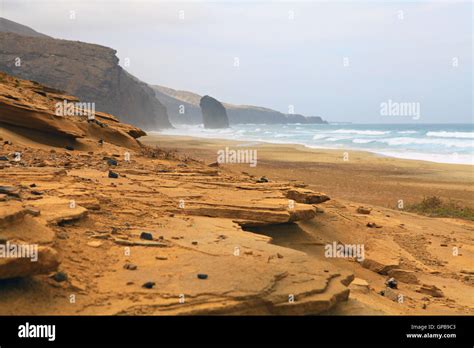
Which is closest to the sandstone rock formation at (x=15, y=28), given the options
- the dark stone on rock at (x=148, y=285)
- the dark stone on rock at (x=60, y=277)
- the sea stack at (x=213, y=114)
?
the sea stack at (x=213, y=114)

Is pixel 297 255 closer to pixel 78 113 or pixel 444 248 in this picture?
pixel 444 248

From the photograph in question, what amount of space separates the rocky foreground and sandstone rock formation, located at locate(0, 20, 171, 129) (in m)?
62.9

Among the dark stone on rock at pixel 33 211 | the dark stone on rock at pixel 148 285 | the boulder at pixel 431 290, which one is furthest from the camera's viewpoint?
the boulder at pixel 431 290

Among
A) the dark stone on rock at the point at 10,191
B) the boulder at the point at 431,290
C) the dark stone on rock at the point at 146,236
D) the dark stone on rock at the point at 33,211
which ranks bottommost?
the boulder at the point at 431,290

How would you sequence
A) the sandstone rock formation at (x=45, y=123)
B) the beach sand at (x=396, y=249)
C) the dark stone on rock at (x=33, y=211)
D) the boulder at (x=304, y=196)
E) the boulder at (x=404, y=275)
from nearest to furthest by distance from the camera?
1. the dark stone on rock at (x=33, y=211)
2. the beach sand at (x=396, y=249)
3. the boulder at (x=404, y=275)
4. the boulder at (x=304, y=196)
5. the sandstone rock formation at (x=45, y=123)

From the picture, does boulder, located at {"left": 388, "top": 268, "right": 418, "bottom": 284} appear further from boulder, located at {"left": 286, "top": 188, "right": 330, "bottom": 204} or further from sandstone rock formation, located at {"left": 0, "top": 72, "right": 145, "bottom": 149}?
sandstone rock formation, located at {"left": 0, "top": 72, "right": 145, "bottom": 149}

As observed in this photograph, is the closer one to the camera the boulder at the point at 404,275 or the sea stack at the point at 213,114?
the boulder at the point at 404,275

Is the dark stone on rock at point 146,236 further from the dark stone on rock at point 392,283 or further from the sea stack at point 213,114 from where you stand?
the sea stack at point 213,114

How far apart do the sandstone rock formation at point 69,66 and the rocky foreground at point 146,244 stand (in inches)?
2474

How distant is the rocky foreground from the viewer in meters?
4.78

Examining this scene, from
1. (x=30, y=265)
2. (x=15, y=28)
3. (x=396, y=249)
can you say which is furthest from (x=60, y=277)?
(x=15, y=28)

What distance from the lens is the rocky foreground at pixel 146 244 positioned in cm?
478

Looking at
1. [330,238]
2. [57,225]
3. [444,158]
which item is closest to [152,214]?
[57,225]

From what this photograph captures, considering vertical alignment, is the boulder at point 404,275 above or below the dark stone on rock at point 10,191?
below
